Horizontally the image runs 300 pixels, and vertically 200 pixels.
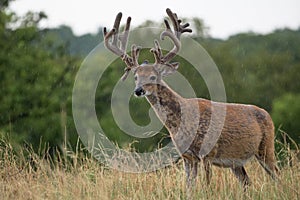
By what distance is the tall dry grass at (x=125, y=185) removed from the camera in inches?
257

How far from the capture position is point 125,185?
7.11 meters

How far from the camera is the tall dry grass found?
21.4 feet

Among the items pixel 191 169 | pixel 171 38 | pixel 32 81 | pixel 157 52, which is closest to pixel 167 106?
pixel 157 52

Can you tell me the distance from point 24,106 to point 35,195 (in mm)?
16924

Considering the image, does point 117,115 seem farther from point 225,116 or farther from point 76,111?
point 225,116

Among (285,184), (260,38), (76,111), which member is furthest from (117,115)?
(260,38)

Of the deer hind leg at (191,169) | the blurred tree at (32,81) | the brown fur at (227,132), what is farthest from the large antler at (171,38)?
the blurred tree at (32,81)

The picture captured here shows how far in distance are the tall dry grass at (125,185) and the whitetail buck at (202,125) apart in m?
0.22

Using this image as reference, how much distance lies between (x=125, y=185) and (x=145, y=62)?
1875 mm

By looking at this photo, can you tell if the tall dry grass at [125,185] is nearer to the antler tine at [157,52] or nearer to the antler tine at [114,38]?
the antler tine at [157,52]

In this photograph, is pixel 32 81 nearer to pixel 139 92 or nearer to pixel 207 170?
pixel 139 92

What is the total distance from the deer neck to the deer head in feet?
0.28

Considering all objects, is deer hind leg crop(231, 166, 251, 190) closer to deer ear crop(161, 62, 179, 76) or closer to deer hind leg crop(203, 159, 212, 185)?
deer hind leg crop(203, 159, 212, 185)

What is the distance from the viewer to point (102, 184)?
686 centimetres
